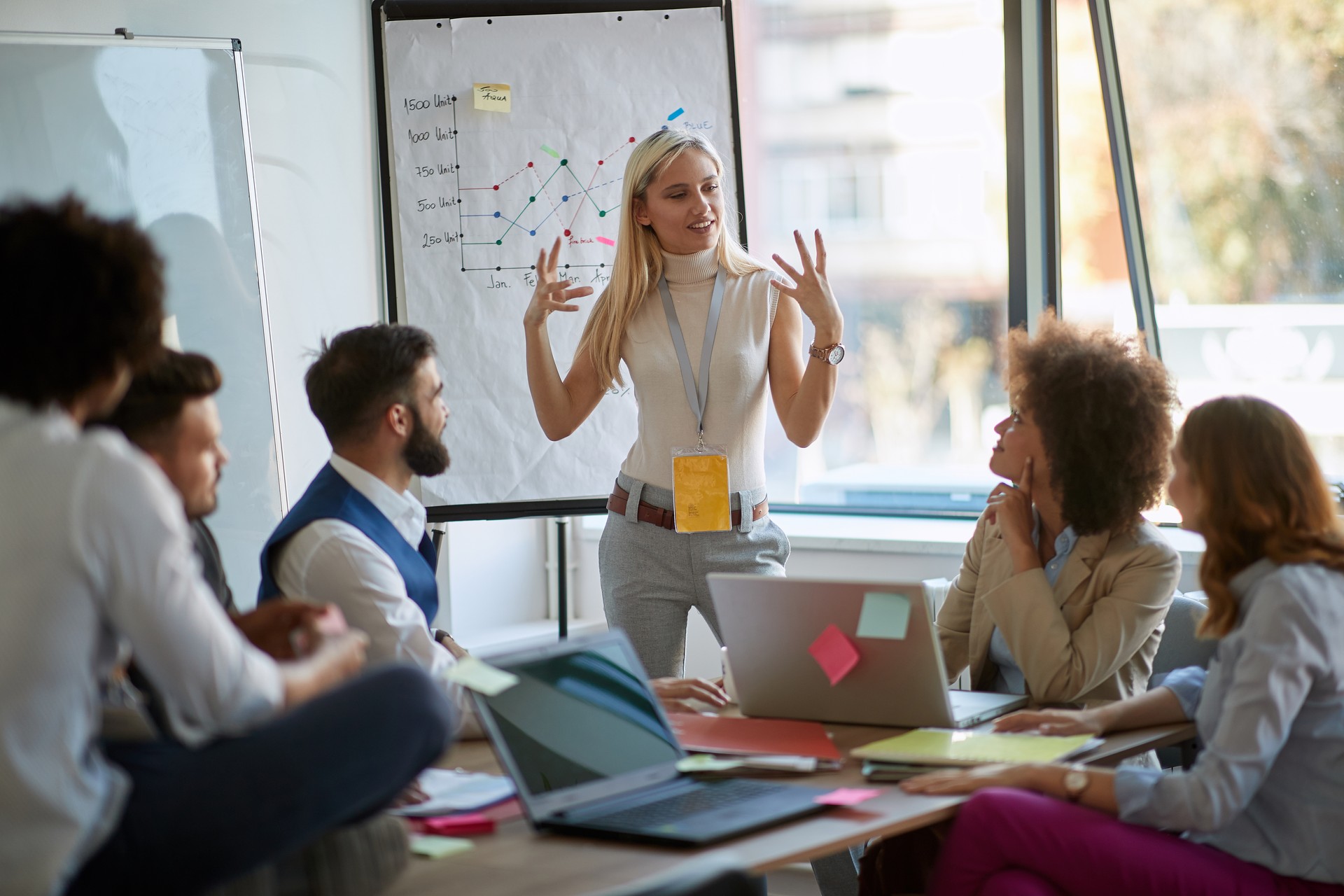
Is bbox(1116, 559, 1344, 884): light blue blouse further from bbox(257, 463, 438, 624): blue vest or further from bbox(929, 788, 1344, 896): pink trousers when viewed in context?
bbox(257, 463, 438, 624): blue vest

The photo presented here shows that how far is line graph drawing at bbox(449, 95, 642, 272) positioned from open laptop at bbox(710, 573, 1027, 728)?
1.75 m

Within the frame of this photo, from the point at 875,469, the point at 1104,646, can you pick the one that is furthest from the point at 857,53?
the point at 1104,646

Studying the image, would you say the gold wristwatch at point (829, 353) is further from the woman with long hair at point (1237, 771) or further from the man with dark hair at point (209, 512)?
the man with dark hair at point (209, 512)

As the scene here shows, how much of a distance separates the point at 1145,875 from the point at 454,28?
9.02 ft

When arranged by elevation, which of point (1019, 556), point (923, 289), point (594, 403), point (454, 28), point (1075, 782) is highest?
point (454, 28)

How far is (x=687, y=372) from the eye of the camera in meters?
2.80

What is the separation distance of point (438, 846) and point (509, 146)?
2.40 metres

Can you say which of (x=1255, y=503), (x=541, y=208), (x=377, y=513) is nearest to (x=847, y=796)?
(x=1255, y=503)

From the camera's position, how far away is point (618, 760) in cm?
165

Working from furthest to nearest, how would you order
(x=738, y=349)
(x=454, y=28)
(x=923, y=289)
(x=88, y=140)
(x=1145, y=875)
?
(x=923, y=289) < (x=454, y=28) < (x=88, y=140) < (x=738, y=349) < (x=1145, y=875)

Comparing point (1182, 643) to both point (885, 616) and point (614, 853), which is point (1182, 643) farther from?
point (614, 853)

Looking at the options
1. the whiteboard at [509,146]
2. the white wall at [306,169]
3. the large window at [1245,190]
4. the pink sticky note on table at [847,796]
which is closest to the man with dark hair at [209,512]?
the pink sticky note on table at [847,796]

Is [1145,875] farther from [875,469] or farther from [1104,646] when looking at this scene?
[875,469]

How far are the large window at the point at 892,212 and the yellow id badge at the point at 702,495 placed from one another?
168cm
